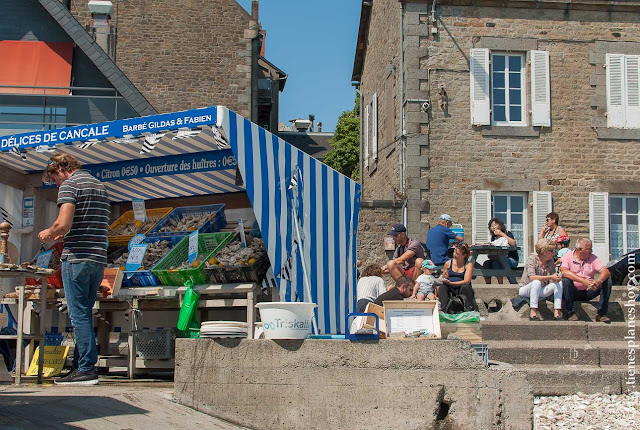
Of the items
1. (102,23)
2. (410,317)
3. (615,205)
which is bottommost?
(410,317)

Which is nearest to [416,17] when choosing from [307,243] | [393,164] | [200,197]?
[393,164]

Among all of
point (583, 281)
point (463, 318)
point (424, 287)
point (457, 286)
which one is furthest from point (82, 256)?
point (583, 281)

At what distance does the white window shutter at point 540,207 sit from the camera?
1673cm

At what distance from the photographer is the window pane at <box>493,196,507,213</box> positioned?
17.1 m

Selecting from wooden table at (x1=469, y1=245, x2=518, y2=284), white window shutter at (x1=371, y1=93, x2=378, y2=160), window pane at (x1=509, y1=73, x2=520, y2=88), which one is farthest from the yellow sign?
white window shutter at (x1=371, y1=93, x2=378, y2=160)

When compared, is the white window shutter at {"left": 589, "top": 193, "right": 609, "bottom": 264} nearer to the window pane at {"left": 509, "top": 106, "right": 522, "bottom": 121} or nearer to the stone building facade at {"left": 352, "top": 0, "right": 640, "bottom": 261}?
the stone building facade at {"left": 352, "top": 0, "right": 640, "bottom": 261}

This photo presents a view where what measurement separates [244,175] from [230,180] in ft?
5.84

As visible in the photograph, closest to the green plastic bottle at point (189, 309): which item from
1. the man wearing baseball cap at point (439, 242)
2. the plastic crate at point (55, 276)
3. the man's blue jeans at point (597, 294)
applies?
the plastic crate at point (55, 276)

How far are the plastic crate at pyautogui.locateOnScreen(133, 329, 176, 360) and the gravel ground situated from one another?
356cm

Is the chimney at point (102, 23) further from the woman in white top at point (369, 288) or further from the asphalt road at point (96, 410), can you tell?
the asphalt road at point (96, 410)

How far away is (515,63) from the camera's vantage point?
17.5m

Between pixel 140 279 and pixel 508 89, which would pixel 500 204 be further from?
pixel 140 279

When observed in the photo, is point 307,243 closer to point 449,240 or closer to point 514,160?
point 449,240

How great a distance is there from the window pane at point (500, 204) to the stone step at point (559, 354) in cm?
764
